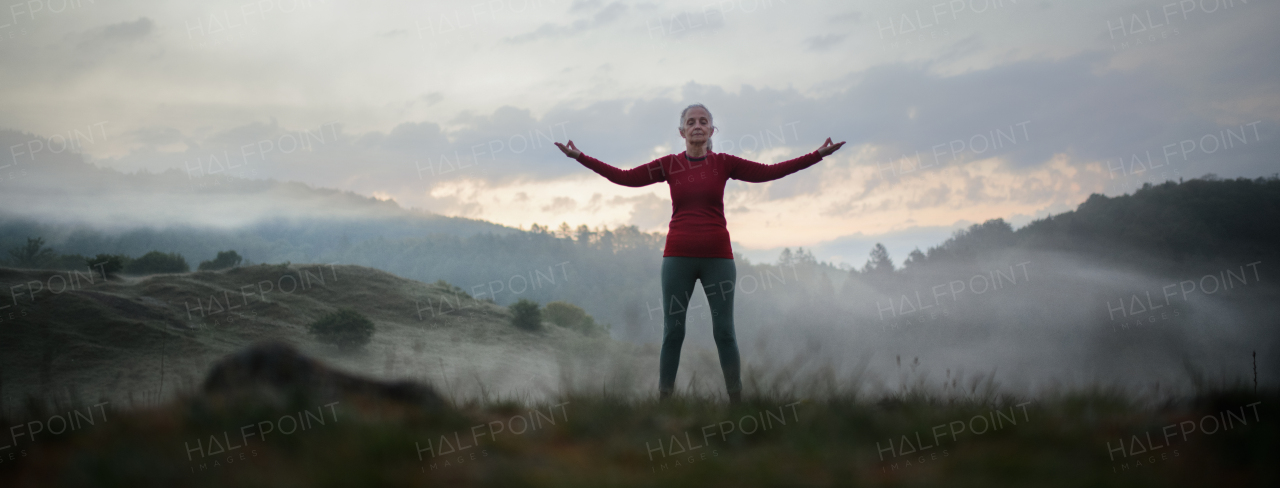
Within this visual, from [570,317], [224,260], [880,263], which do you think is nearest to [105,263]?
[224,260]

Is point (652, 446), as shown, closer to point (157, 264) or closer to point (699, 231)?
point (699, 231)

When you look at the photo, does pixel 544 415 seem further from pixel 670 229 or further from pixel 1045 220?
pixel 1045 220

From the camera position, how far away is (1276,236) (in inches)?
2552

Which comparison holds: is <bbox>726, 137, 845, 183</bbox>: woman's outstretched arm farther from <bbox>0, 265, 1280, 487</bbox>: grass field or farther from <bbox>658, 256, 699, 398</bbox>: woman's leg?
<bbox>0, 265, 1280, 487</bbox>: grass field

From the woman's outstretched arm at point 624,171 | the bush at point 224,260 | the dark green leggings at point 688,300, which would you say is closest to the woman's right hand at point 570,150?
the woman's outstretched arm at point 624,171

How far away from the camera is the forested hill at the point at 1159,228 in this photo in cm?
6769

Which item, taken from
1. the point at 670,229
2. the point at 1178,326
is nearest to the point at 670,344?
the point at 670,229

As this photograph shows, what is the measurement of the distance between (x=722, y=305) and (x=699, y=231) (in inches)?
25.9

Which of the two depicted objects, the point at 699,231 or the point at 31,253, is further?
the point at 31,253

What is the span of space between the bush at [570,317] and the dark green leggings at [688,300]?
2577 centimetres

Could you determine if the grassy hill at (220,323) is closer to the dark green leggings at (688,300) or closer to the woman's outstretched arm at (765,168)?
the dark green leggings at (688,300)

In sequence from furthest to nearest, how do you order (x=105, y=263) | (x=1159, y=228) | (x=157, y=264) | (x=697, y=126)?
(x=1159, y=228) → (x=157, y=264) → (x=105, y=263) → (x=697, y=126)

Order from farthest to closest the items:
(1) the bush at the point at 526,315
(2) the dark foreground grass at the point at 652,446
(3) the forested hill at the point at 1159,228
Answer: (3) the forested hill at the point at 1159,228 < (1) the bush at the point at 526,315 < (2) the dark foreground grass at the point at 652,446

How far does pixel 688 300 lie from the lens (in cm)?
499
